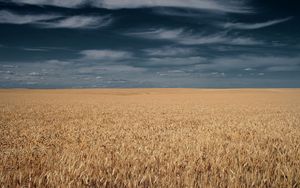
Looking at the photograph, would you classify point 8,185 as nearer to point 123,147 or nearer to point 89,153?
point 89,153

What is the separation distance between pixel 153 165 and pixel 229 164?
5.28 ft

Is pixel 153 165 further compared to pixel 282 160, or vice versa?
pixel 282 160

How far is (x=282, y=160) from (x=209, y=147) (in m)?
1.85

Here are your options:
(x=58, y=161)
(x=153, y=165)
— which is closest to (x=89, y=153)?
(x=58, y=161)

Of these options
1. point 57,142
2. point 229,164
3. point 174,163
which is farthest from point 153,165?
point 57,142

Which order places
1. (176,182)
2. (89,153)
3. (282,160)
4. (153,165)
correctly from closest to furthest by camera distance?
(176,182), (153,165), (282,160), (89,153)

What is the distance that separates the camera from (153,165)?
5.51m

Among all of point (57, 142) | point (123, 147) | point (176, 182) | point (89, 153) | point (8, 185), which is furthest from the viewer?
point (57, 142)

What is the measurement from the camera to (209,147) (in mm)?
7305

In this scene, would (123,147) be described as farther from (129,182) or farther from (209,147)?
(129,182)

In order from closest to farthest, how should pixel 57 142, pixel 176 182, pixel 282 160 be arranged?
1. pixel 176 182
2. pixel 282 160
3. pixel 57 142

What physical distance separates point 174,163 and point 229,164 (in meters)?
1.19

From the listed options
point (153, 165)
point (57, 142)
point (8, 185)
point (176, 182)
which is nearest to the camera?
point (8, 185)

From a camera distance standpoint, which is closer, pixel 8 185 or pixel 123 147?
pixel 8 185
